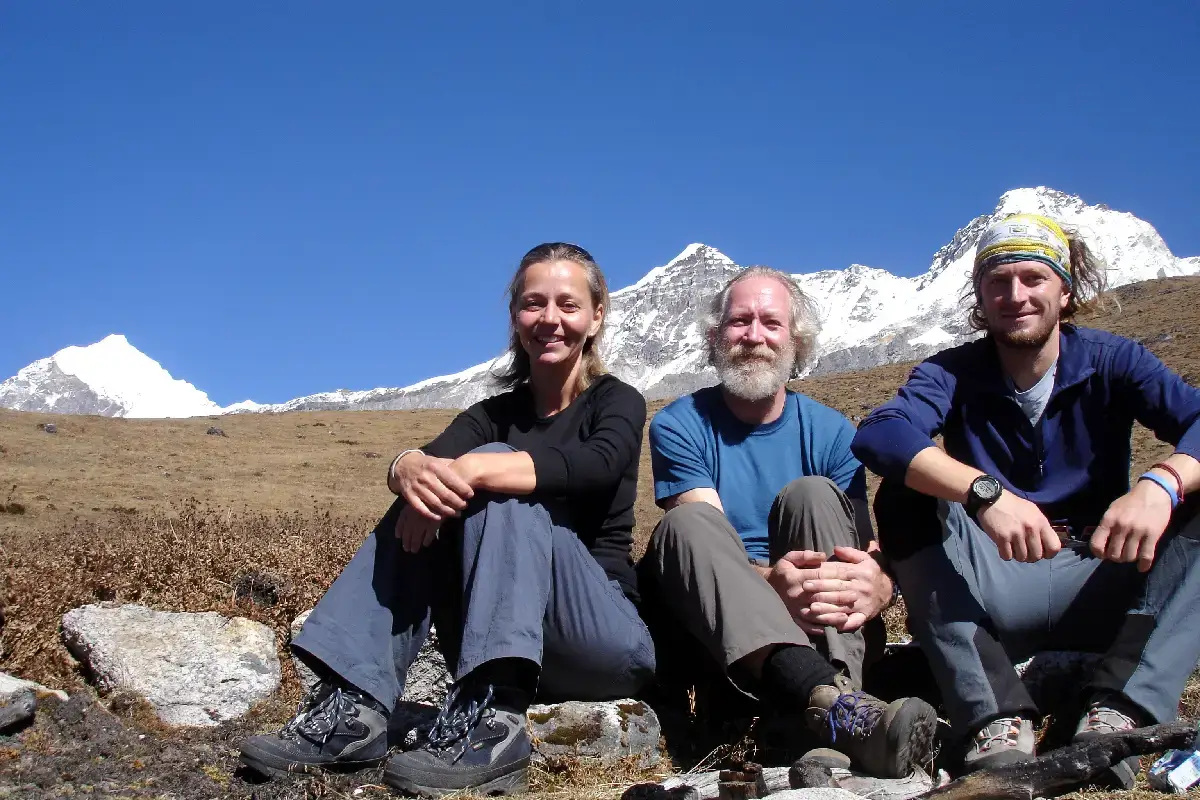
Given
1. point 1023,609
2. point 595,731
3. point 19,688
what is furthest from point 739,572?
point 19,688

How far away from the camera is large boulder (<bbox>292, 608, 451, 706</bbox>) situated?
4.41 metres

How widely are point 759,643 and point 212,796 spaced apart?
1774 millimetres

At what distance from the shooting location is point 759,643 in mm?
3301

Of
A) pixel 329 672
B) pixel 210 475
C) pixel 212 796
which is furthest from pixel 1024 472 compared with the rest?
pixel 210 475

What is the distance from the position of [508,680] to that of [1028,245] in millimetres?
2511

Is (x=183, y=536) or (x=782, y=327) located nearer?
(x=782, y=327)

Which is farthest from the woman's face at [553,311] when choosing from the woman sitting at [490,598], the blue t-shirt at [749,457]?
the blue t-shirt at [749,457]

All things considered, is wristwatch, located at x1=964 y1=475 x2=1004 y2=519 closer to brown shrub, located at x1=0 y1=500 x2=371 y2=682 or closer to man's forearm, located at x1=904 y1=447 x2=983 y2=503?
man's forearm, located at x1=904 y1=447 x2=983 y2=503

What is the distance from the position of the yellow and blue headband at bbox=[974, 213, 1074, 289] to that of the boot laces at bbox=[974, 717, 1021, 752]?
1720mm

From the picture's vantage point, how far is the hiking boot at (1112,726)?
291 centimetres

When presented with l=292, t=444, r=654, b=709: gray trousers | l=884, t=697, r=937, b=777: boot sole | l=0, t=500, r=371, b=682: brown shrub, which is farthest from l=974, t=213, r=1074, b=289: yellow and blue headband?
l=0, t=500, r=371, b=682: brown shrub

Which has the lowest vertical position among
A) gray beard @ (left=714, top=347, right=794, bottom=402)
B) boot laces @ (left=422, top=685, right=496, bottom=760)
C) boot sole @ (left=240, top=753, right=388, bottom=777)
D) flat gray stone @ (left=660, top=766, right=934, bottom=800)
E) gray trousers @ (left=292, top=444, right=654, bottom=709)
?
flat gray stone @ (left=660, top=766, right=934, bottom=800)

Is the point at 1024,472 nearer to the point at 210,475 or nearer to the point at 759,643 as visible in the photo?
the point at 759,643

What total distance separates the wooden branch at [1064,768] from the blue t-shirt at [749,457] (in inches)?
57.6
